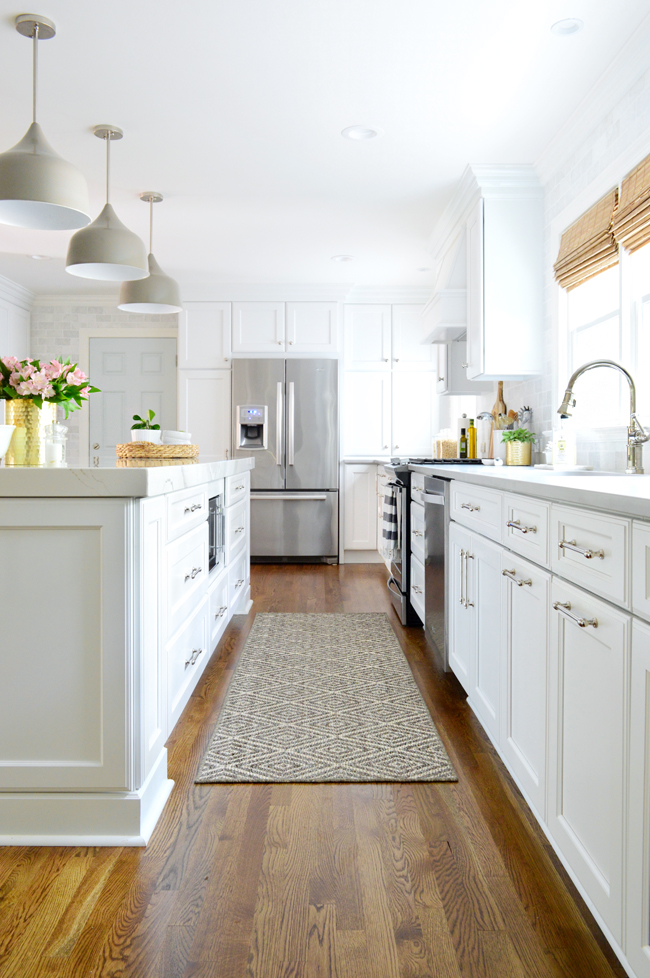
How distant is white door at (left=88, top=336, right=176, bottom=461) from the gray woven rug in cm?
377

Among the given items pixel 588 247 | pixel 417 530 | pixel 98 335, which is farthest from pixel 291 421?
pixel 588 247

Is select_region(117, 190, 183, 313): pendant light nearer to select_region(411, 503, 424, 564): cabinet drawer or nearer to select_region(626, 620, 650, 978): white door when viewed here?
select_region(411, 503, 424, 564): cabinet drawer

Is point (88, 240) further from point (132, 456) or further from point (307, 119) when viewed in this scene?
point (307, 119)

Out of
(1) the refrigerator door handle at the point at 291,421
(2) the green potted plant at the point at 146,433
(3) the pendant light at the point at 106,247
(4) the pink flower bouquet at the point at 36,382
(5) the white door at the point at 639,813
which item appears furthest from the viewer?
(1) the refrigerator door handle at the point at 291,421

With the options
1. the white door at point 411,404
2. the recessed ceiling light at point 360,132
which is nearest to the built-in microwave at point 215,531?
the recessed ceiling light at point 360,132

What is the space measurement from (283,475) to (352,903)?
462 centimetres

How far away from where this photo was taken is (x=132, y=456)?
8.95ft

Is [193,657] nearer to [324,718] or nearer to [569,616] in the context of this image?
[324,718]

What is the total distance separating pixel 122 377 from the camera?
6.54 metres

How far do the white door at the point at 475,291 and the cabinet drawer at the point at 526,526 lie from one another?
79.0 inches

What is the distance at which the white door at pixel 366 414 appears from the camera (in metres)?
6.17

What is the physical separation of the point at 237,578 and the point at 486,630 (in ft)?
6.23

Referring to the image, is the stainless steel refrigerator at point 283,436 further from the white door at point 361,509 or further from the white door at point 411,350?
the white door at point 411,350

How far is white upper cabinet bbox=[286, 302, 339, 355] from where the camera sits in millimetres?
5988
